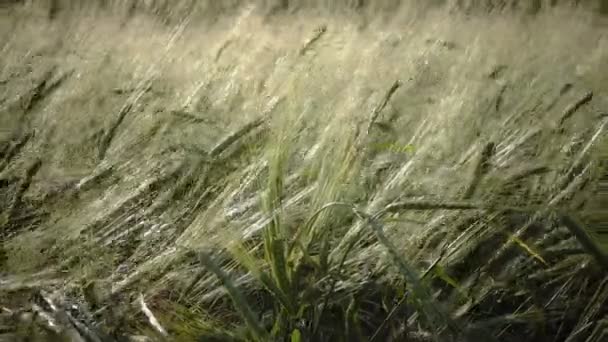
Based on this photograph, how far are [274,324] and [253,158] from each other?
18cm

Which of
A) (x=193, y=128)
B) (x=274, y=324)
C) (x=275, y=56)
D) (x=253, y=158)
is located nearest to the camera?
(x=274, y=324)

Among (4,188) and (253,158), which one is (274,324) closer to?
(253,158)

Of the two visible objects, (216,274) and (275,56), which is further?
(275,56)

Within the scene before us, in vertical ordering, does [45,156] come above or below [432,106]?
below

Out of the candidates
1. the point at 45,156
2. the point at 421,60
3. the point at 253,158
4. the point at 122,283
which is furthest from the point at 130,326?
the point at 421,60

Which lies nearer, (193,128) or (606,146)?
(606,146)

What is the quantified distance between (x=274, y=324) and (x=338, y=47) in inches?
20.0

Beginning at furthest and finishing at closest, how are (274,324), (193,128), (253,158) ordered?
(193,128), (253,158), (274,324)

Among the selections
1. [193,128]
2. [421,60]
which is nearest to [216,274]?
[193,128]

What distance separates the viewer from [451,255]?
608 mm

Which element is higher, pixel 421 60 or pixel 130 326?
pixel 421 60

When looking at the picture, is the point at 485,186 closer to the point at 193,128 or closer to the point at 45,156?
the point at 193,128

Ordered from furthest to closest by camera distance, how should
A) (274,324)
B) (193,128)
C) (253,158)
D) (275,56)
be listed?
(275,56)
(193,128)
(253,158)
(274,324)

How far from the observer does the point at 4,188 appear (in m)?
0.78
